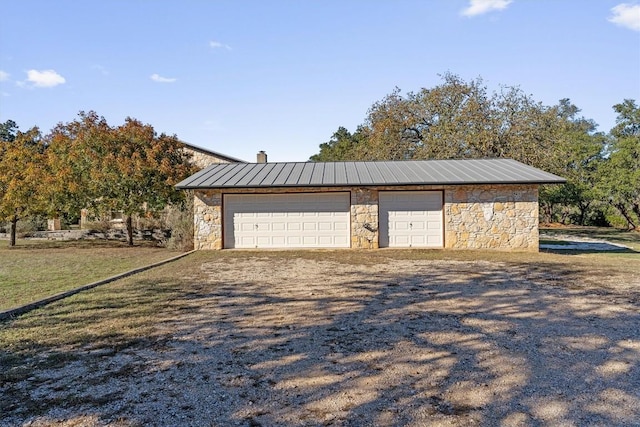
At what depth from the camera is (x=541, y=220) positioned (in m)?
35.1

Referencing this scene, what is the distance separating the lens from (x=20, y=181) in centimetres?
1616

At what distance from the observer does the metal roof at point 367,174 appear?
1352 cm

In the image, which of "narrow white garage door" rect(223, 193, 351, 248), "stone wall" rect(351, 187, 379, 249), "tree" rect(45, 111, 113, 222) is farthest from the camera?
"tree" rect(45, 111, 113, 222)

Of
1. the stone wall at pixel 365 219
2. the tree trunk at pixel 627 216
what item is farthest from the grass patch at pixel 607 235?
the stone wall at pixel 365 219

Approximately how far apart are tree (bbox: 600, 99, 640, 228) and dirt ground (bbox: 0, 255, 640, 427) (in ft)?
61.7

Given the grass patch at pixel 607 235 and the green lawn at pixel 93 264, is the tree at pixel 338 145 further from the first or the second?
the green lawn at pixel 93 264

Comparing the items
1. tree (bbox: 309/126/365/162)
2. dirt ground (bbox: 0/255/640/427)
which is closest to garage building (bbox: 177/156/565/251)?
dirt ground (bbox: 0/255/640/427)

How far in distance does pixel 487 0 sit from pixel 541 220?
1111 inches

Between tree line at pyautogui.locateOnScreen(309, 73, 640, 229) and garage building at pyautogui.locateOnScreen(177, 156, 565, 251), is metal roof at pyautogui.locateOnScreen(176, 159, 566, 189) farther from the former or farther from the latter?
tree line at pyautogui.locateOnScreen(309, 73, 640, 229)

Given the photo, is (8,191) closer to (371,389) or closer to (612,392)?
(371,389)

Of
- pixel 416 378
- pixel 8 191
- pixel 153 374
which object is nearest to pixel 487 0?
pixel 416 378

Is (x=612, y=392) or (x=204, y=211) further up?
(x=204, y=211)

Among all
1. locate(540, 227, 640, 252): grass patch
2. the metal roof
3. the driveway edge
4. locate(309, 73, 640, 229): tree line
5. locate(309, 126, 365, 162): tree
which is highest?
locate(309, 126, 365, 162): tree

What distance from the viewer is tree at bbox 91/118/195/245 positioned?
51.3 ft
